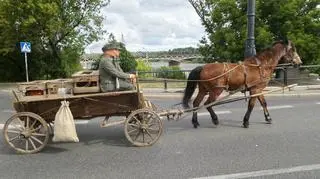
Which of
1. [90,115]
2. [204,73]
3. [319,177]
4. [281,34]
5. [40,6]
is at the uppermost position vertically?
[40,6]

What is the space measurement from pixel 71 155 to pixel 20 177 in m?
1.43

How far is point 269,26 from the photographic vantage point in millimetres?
24406

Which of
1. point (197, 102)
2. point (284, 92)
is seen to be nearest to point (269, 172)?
point (197, 102)

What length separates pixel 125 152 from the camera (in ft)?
28.0

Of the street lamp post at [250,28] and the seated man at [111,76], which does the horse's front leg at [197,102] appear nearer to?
the seated man at [111,76]

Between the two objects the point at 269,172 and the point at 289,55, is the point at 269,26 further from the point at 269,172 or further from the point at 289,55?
the point at 269,172

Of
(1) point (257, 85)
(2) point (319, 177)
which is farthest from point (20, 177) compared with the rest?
(1) point (257, 85)

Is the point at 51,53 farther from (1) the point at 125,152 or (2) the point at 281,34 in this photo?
(1) the point at 125,152

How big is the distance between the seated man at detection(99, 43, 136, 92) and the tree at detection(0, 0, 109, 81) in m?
22.0

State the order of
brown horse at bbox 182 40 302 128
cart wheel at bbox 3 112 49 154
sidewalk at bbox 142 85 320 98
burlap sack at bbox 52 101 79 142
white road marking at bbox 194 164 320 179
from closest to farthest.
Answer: white road marking at bbox 194 164 320 179 < burlap sack at bbox 52 101 79 142 < cart wheel at bbox 3 112 49 154 < brown horse at bbox 182 40 302 128 < sidewalk at bbox 142 85 320 98

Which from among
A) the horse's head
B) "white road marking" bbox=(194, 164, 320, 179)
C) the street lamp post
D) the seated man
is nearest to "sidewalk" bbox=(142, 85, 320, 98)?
the street lamp post

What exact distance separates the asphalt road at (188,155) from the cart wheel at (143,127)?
0.61ft

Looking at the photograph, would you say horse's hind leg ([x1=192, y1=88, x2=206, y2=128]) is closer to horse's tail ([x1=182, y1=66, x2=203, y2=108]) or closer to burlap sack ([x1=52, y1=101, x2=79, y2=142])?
horse's tail ([x1=182, y1=66, x2=203, y2=108])

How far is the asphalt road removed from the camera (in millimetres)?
7203
